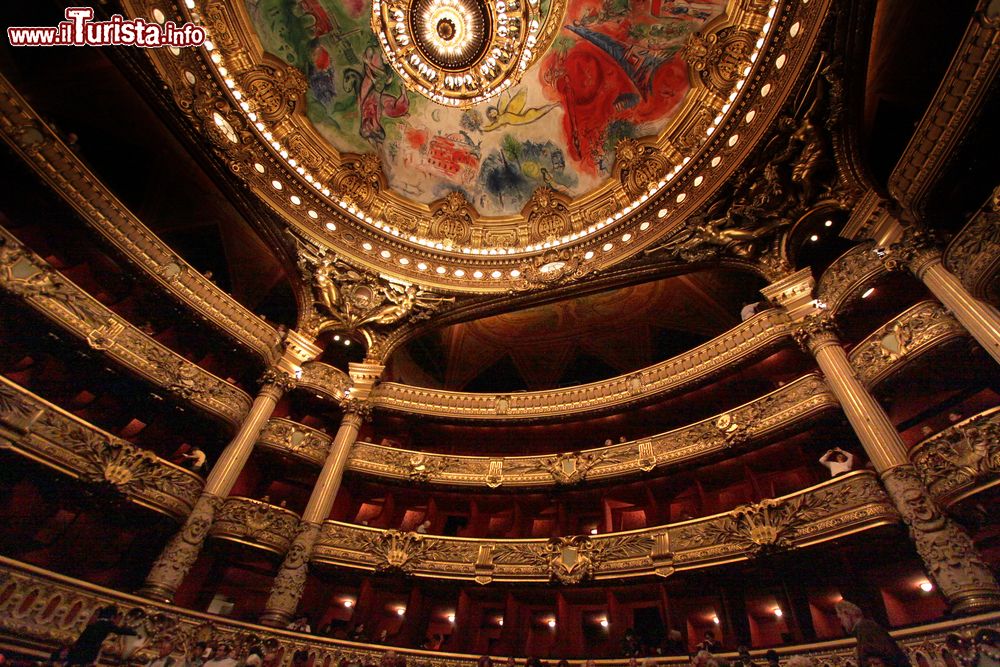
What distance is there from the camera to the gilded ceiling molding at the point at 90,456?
28.4 feet

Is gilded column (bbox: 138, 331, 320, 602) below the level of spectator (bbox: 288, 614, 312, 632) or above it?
above

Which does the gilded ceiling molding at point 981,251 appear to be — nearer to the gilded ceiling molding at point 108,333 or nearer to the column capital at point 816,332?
the column capital at point 816,332

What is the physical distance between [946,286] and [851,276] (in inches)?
95.4

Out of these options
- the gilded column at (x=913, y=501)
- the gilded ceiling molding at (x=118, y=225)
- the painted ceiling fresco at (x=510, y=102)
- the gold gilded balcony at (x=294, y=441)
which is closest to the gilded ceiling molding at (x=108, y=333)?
the gold gilded balcony at (x=294, y=441)

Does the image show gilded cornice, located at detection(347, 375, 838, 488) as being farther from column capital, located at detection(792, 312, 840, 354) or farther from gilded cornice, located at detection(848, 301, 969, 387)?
gilded cornice, located at detection(848, 301, 969, 387)

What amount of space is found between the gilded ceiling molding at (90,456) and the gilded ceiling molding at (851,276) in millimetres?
15327

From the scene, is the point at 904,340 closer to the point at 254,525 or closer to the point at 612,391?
the point at 612,391

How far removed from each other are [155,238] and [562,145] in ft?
43.1

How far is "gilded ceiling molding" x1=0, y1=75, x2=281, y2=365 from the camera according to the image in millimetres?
9906

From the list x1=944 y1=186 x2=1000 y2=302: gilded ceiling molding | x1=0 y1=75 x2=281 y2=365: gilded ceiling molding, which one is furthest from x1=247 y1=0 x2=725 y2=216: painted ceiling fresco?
x1=944 y1=186 x2=1000 y2=302: gilded ceiling molding

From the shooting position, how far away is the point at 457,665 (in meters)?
10.0

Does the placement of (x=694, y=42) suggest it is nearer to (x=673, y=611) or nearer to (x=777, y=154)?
(x=777, y=154)

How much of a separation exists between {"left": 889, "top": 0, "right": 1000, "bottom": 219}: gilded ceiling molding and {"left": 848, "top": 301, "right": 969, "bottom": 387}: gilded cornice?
1.87 m

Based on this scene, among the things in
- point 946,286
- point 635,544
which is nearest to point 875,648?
point 946,286
